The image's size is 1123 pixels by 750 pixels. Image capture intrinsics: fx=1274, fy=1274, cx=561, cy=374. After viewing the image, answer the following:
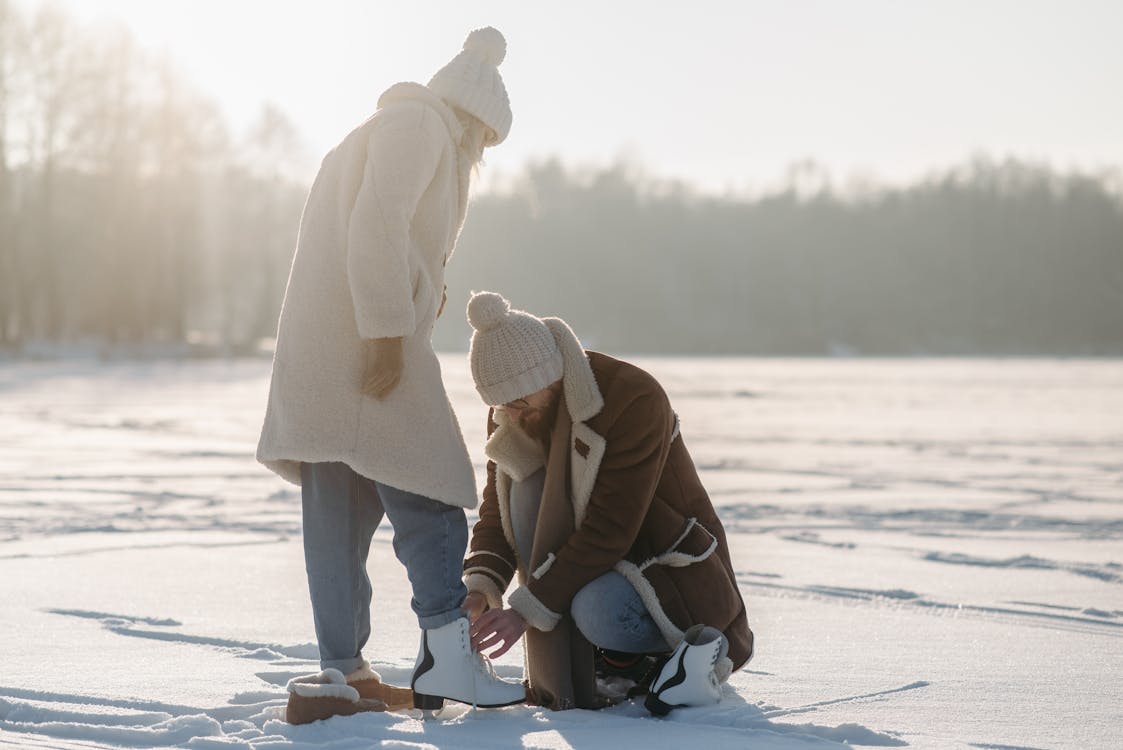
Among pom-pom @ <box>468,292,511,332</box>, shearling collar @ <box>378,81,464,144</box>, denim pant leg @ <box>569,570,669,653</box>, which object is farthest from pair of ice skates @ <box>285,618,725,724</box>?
shearling collar @ <box>378,81,464,144</box>

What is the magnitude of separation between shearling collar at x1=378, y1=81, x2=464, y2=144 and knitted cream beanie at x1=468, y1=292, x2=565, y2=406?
13.5 inches

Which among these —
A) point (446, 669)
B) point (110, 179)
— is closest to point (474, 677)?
point (446, 669)

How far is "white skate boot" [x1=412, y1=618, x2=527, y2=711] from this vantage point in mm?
2557

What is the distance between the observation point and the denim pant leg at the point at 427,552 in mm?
2564

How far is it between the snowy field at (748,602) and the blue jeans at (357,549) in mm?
197

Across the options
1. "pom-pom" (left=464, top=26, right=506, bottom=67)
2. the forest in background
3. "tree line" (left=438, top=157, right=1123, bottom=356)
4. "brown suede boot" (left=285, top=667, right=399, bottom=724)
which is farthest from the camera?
"tree line" (left=438, top=157, right=1123, bottom=356)

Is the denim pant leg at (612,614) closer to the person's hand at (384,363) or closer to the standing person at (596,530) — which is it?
the standing person at (596,530)

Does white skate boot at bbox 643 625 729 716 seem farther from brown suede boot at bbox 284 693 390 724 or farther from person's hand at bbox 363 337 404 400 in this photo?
person's hand at bbox 363 337 404 400

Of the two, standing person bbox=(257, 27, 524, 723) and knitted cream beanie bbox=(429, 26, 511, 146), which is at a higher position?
knitted cream beanie bbox=(429, 26, 511, 146)

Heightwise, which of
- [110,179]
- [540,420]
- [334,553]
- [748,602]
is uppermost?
[110,179]

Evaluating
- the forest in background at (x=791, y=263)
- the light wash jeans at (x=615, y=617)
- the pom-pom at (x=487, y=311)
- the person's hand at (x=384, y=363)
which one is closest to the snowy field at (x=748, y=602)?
the light wash jeans at (x=615, y=617)

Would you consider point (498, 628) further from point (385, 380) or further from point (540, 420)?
point (385, 380)

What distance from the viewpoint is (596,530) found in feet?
8.52

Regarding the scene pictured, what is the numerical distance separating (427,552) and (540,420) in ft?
1.25
